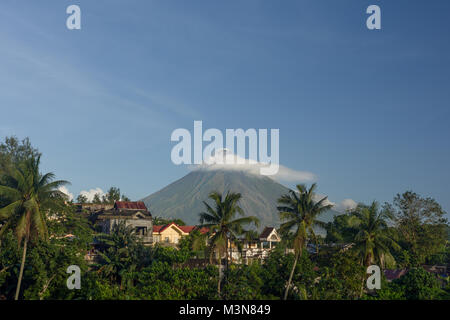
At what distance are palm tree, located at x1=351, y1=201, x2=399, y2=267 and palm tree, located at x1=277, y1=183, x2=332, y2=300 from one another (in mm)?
4339

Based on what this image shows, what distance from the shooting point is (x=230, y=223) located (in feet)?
141

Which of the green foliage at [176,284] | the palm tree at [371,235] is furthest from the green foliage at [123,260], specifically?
the palm tree at [371,235]

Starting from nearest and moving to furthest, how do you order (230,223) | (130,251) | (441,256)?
(230,223) → (130,251) → (441,256)

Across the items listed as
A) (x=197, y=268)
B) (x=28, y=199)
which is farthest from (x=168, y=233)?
(x=28, y=199)

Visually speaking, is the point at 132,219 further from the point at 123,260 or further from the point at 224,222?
the point at 224,222

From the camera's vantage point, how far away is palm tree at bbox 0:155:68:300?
127 ft

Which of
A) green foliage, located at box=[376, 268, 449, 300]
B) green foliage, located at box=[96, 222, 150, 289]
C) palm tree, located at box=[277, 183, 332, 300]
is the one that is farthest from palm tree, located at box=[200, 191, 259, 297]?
green foliage, located at box=[376, 268, 449, 300]

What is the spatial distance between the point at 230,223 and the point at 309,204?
7867 millimetres

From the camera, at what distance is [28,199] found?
3978 cm

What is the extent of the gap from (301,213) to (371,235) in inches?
305

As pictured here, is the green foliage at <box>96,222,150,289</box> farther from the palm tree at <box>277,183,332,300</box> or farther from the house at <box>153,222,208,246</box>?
the house at <box>153,222,208,246</box>

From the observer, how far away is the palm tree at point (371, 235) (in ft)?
149
